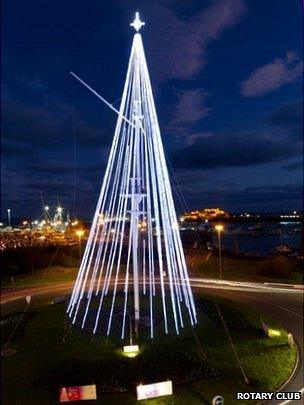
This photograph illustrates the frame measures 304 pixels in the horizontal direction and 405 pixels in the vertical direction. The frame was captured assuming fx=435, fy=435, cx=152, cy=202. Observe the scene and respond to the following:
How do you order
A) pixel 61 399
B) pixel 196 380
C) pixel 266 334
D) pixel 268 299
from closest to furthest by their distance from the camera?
pixel 61 399 < pixel 196 380 < pixel 266 334 < pixel 268 299

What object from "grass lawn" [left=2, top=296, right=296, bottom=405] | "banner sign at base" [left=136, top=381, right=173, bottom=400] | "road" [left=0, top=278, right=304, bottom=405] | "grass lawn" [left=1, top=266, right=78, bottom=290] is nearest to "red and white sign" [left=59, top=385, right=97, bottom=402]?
"grass lawn" [left=2, top=296, right=296, bottom=405]

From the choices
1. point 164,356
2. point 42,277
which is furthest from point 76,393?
point 42,277

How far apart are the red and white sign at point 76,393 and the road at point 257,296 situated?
10.4 meters

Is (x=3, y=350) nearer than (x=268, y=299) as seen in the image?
Yes

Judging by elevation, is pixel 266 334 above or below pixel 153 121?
below

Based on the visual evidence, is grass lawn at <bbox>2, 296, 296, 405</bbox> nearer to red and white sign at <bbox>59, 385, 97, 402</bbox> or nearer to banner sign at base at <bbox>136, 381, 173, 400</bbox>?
banner sign at base at <bbox>136, 381, 173, 400</bbox>

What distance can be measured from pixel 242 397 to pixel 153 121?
1310 centimetres

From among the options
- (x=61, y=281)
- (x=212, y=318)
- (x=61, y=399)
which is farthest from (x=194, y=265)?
(x=61, y=399)

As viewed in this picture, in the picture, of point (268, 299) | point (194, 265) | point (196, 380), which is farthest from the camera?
point (194, 265)

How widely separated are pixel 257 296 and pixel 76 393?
21311 millimetres

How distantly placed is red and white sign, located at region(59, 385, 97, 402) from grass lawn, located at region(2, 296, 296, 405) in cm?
54

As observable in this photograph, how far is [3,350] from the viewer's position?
22.4 meters

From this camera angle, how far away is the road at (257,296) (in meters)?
27.8

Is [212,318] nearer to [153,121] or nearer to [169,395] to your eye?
[169,395]
